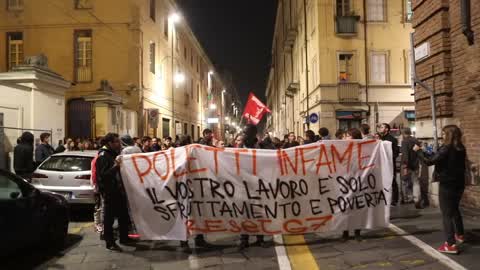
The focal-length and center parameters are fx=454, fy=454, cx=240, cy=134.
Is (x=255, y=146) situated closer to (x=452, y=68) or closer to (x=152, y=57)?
(x=452, y=68)

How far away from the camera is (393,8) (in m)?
26.1

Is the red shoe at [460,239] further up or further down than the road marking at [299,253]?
further up

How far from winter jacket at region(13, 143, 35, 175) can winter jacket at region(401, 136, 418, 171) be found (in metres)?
8.29

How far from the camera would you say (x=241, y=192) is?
671 centimetres

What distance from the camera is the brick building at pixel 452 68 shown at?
28.1ft

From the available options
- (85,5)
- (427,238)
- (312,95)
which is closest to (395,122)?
(312,95)

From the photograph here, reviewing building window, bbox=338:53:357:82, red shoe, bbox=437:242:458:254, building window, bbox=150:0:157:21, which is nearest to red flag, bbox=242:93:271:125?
building window, bbox=338:53:357:82

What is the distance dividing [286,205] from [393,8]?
22.7 metres

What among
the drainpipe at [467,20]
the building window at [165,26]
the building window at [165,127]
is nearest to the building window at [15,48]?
the building window at [165,26]

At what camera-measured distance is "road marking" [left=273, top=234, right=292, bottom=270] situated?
5.73 m

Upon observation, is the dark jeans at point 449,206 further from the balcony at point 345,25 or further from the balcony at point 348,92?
the balcony at point 345,25

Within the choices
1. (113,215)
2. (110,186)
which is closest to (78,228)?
(113,215)

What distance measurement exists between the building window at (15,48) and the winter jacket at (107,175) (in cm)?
2107

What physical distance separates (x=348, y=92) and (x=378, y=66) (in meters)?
2.52
